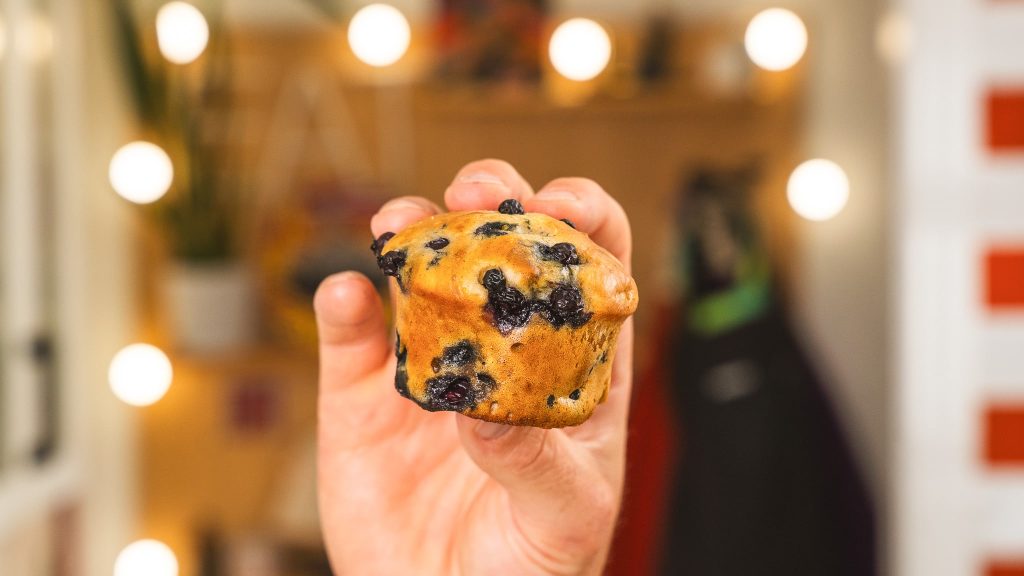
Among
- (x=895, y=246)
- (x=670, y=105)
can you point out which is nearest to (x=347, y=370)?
(x=895, y=246)

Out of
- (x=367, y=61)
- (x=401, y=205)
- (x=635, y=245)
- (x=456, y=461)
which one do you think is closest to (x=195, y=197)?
(x=367, y=61)

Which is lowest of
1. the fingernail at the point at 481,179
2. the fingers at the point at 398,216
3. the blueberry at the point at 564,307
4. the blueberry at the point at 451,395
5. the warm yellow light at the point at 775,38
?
the blueberry at the point at 451,395

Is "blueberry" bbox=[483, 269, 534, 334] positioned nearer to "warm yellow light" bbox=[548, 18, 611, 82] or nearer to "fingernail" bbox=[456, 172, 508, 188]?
"fingernail" bbox=[456, 172, 508, 188]

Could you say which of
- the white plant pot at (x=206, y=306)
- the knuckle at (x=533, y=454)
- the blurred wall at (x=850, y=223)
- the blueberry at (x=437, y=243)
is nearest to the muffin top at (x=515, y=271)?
the blueberry at (x=437, y=243)

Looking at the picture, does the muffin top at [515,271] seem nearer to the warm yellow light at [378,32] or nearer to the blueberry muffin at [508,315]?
the blueberry muffin at [508,315]

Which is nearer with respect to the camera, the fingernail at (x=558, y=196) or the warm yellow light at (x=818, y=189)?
the fingernail at (x=558, y=196)

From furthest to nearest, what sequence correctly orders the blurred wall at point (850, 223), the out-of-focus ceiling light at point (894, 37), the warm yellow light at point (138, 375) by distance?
1. the warm yellow light at point (138, 375)
2. the blurred wall at point (850, 223)
3. the out-of-focus ceiling light at point (894, 37)

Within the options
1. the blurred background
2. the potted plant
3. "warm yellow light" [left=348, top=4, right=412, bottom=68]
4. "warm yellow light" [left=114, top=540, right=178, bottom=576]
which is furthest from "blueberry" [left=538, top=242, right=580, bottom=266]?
"warm yellow light" [left=114, top=540, right=178, bottom=576]
